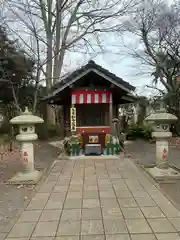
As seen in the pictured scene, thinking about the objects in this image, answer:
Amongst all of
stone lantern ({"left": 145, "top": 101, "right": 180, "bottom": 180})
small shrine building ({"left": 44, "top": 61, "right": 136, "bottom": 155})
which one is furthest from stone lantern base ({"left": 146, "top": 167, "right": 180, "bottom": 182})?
small shrine building ({"left": 44, "top": 61, "right": 136, "bottom": 155})

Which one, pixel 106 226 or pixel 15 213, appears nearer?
pixel 106 226

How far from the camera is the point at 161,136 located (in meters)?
6.89

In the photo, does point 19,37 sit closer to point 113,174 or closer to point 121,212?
point 113,174

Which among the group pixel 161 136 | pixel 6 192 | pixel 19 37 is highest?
pixel 19 37

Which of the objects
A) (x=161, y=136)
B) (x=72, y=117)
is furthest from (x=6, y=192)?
(x=72, y=117)

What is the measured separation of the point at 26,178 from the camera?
628cm

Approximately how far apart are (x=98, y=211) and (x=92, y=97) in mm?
7145

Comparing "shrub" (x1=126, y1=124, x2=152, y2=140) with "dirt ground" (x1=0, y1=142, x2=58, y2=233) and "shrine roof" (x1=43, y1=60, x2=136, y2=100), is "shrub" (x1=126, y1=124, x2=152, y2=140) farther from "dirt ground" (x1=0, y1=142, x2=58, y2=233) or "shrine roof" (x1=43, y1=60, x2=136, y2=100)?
"dirt ground" (x1=0, y1=142, x2=58, y2=233)

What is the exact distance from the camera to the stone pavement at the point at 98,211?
3400 millimetres

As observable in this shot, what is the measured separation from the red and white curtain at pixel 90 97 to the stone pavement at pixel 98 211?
186 inches

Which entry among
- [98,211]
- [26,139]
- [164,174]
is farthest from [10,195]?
[164,174]

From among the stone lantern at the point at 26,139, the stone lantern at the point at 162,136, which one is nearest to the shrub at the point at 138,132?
the stone lantern at the point at 162,136

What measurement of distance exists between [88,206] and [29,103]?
616 inches

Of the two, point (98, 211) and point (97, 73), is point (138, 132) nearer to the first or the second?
point (97, 73)
